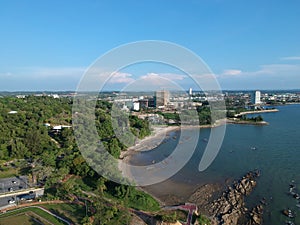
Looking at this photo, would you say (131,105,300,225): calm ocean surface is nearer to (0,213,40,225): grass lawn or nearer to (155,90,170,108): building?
(0,213,40,225): grass lawn

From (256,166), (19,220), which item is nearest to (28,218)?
(19,220)

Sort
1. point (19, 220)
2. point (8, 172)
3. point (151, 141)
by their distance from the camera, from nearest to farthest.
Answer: point (19, 220)
point (8, 172)
point (151, 141)

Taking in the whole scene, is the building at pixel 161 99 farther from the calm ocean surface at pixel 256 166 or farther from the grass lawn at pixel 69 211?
the grass lawn at pixel 69 211

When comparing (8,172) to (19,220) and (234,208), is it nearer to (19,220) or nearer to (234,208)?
(19,220)

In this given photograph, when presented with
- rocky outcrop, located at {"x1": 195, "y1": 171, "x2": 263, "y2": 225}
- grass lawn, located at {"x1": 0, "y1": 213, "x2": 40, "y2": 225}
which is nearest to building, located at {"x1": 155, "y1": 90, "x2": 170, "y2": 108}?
rocky outcrop, located at {"x1": 195, "y1": 171, "x2": 263, "y2": 225}

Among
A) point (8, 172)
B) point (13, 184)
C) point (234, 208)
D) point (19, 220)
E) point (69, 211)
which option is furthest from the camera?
point (8, 172)

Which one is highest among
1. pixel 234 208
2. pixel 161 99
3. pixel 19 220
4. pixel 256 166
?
pixel 161 99

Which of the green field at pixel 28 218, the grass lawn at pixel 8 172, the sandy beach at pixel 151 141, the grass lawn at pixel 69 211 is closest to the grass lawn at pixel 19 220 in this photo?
the green field at pixel 28 218

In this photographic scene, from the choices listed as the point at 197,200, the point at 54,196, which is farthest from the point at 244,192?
the point at 54,196
